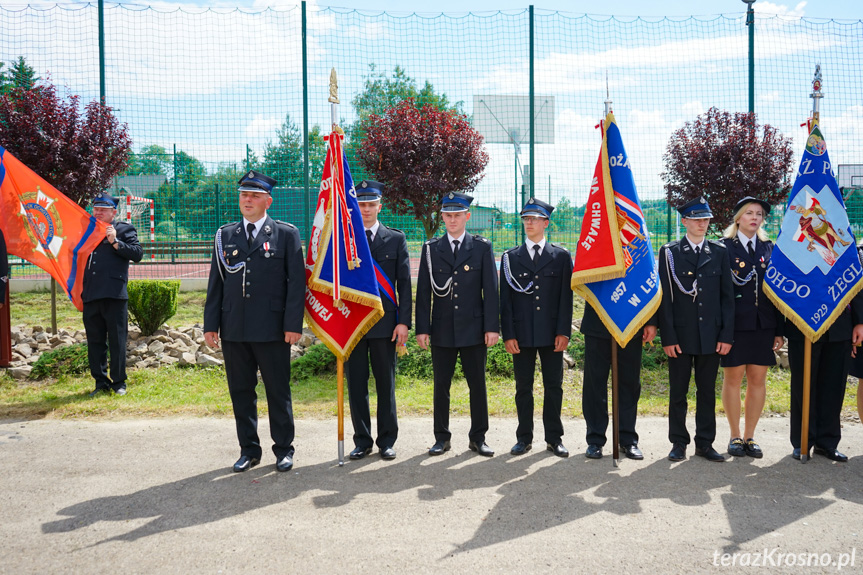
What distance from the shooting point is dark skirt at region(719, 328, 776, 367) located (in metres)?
5.21

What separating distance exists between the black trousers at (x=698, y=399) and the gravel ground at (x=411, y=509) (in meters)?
0.25

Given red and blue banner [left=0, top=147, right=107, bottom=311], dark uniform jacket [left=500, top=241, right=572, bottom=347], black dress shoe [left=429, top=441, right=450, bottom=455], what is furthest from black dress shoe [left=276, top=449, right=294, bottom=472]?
red and blue banner [left=0, top=147, right=107, bottom=311]

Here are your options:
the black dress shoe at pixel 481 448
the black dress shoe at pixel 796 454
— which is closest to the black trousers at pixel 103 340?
the black dress shoe at pixel 481 448

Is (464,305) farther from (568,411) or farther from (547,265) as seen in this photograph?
(568,411)

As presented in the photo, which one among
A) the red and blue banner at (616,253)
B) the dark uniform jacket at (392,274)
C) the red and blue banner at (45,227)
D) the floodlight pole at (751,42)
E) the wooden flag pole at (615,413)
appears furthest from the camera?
the floodlight pole at (751,42)

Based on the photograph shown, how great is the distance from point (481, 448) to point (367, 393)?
974 mm

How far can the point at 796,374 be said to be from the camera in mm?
5340

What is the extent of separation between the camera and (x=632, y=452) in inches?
203

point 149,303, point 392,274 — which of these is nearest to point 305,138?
point 149,303

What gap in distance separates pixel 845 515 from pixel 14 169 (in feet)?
25.1

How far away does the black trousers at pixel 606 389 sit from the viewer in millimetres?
5258

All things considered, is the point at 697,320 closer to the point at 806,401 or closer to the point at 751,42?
the point at 806,401

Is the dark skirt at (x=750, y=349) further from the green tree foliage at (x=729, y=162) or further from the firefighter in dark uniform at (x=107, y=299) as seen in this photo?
the firefighter in dark uniform at (x=107, y=299)

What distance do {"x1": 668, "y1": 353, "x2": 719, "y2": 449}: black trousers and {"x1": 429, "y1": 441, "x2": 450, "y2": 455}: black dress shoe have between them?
170 centimetres
